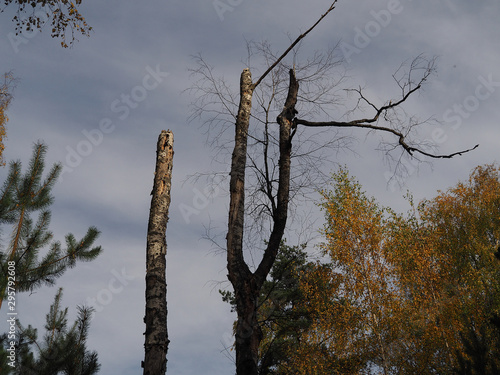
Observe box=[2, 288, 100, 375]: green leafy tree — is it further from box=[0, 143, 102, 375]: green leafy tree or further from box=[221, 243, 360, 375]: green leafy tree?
box=[221, 243, 360, 375]: green leafy tree

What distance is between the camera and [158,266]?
17.8 feet

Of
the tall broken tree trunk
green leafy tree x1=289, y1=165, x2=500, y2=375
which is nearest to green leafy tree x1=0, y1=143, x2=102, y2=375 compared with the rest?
the tall broken tree trunk

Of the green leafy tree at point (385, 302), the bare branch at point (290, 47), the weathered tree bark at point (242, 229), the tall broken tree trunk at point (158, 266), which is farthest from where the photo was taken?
the green leafy tree at point (385, 302)

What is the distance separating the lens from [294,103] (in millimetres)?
7203

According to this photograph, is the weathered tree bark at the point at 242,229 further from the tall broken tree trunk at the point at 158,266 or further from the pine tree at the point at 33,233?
the pine tree at the point at 33,233

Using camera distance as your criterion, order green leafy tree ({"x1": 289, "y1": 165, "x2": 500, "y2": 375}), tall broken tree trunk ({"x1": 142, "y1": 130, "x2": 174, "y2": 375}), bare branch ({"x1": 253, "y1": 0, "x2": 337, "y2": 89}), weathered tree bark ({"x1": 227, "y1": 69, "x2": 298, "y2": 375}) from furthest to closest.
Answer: green leafy tree ({"x1": 289, "y1": 165, "x2": 500, "y2": 375}), bare branch ({"x1": 253, "y1": 0, "x2": 337, "y2": 89}), weathered tree bark ({"x1": 227, "y1": 69, "x2": 298, "y2": 375}), tall broken tree trunk ({"x1": 142, "y1": 130, "x2": 174, "y2": 375})

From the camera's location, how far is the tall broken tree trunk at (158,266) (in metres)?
4.89

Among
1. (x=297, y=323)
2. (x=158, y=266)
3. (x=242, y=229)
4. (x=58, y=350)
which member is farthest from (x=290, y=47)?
(x=297, y=323)

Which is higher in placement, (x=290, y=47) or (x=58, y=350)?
(x=290, y=47)

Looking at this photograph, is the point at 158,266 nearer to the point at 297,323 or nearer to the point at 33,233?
the point at 33,233

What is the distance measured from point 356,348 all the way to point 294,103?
34.5 ft

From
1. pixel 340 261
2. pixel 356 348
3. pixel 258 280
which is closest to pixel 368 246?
pixel 340 261

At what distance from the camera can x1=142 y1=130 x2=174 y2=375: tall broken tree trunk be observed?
16.0ft

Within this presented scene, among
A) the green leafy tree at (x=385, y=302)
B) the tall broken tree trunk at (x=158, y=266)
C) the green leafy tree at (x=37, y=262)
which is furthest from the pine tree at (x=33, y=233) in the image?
the green leafy tree at (x=385, y=302)
